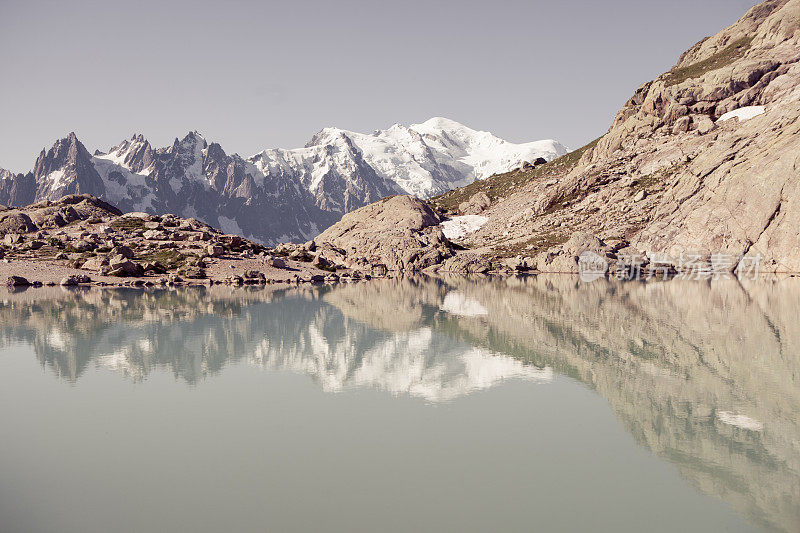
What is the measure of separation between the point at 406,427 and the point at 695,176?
123339 mm

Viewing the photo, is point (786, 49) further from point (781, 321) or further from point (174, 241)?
point (174, 241)

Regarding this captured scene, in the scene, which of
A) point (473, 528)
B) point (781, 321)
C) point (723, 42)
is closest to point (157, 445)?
point (473, 528)

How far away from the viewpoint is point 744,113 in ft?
457

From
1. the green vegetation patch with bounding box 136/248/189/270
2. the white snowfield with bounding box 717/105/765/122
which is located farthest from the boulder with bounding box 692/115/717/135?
the green vegetation patch with bounding box 136/248/189/270

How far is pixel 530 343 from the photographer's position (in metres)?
34.9

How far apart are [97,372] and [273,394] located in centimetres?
1144

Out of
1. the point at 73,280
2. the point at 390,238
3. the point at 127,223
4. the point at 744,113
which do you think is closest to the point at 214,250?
the point at 73,280

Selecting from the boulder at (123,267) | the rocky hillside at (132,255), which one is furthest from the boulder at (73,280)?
the boulder at (123,267)

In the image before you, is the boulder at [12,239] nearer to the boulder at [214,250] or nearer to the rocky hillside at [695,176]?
the boulder at [214,250]

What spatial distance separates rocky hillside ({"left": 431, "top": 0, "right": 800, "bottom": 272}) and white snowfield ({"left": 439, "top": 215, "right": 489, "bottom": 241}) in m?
3.99

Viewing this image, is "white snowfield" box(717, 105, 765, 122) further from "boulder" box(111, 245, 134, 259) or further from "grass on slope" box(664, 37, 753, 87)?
"boulder" box(111, 245, 134, 259)

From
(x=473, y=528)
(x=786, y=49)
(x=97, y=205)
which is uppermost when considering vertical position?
(x=786, y=49)

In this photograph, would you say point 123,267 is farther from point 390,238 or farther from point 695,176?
point 695,176

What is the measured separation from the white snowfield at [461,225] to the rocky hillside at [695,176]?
3.99 metres
